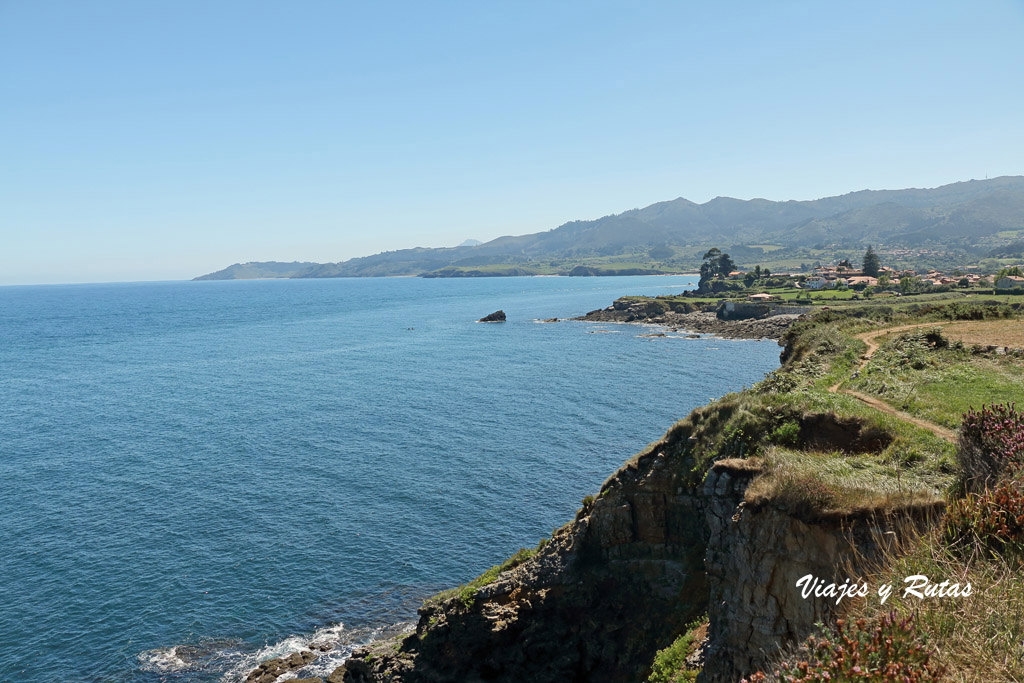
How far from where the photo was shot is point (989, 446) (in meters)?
14.4

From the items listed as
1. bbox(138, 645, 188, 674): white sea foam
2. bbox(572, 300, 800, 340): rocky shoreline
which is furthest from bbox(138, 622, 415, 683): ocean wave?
bbox(572, 300, 800, 340): rocky shoreline

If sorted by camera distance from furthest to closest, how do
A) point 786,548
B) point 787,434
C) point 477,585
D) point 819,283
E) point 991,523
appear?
point 819,283
point 477,585
point 787,434
point 786,548
point 991,523

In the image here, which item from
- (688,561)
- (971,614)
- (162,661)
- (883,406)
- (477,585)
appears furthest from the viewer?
(162,661)

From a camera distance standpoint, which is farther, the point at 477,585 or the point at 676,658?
the point at 477,585

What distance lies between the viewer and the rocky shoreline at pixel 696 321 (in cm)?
12850

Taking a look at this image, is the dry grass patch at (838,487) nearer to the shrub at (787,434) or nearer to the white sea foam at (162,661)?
the shrub at (787,434)

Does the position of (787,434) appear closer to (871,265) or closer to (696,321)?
(696,321)

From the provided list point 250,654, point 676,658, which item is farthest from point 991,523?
point 250,654

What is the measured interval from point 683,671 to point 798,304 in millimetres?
139592

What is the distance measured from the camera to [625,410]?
234 ft

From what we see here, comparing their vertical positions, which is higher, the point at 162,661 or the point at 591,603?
the point at 591,603

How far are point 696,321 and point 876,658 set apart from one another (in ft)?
481

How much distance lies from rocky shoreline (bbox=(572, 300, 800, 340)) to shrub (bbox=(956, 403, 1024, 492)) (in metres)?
112

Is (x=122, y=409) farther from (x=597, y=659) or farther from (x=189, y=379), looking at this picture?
(x=597, y=659)
